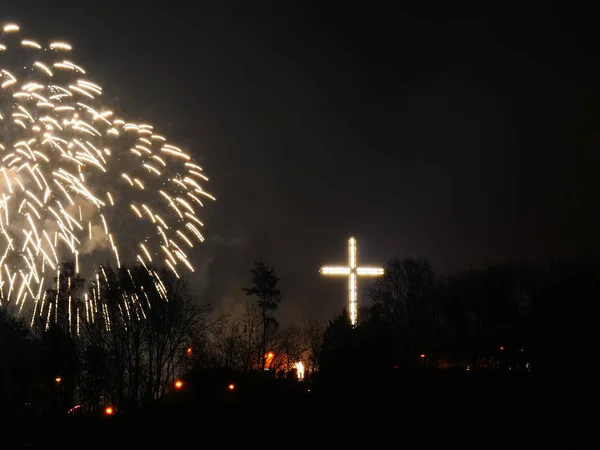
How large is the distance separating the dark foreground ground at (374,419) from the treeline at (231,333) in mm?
2945

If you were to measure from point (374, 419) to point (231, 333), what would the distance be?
2906cm

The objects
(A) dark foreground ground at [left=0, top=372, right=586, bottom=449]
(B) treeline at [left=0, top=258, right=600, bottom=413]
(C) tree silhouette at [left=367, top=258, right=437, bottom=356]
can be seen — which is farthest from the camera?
(C) tree silhouette at [left=367, top=258, right=437, bottom=356]

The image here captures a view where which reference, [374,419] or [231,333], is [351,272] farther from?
[374,419]

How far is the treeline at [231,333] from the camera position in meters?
37.5

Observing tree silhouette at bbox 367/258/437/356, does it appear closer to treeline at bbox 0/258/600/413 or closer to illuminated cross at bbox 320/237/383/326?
treeline at bbox 0/258/600/413

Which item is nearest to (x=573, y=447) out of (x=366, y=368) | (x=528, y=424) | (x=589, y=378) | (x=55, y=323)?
(x=528, y=424)

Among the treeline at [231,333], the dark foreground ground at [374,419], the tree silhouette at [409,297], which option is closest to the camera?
the dark foreground ground at [374,419]

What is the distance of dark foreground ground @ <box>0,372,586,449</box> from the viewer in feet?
71.0

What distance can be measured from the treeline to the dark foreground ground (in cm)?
295

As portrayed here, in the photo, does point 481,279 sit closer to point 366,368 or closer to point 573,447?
point 366,368

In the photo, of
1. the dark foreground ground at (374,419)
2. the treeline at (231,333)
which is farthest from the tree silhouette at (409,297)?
the dark foreground ground at (374,419)

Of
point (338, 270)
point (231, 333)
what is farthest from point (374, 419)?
point (231, 333)

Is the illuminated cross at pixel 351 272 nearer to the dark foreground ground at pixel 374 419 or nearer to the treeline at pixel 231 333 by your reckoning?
the treeline at pixel 231 333

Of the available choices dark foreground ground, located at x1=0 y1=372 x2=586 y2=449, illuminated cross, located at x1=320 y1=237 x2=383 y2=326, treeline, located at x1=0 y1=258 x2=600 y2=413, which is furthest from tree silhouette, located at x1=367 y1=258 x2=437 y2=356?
dark foreground ground, located at x1=0 y1=372 x2=586 y2=449
